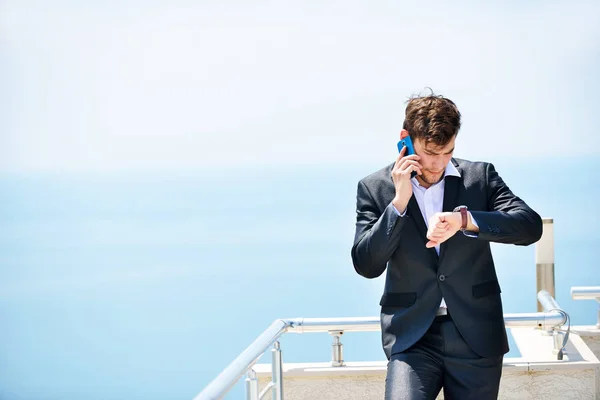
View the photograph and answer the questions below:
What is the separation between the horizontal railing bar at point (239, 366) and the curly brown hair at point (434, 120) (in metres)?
0.67

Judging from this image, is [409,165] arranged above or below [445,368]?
above

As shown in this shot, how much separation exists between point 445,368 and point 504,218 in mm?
431

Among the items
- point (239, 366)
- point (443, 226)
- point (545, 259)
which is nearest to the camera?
point (239, 366)

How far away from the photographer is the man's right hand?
246 cm

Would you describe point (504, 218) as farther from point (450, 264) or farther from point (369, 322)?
point (369, 322)

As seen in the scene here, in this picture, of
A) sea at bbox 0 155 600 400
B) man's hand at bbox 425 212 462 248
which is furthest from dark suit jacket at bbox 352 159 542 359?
sea at bbox 0 155 600 400

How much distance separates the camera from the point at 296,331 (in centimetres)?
331

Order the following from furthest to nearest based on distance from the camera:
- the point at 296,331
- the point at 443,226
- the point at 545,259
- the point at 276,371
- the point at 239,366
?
the point at 545,259
the point at 296,331
the point at 276,371
the point at 443,226
the point at 239,366

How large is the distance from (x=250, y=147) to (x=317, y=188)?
5.80ft

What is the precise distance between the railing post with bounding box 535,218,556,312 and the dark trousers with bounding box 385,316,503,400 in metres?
3.25

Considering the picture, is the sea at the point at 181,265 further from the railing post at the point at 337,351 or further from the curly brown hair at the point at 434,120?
the curly brown hair at the point at 434,120

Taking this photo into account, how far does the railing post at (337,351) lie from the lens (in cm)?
368

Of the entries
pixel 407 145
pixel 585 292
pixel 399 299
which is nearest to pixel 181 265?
pixel 585 292

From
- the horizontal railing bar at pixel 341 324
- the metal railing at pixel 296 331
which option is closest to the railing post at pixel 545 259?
Answer: the metal railing at pixel 296 331
